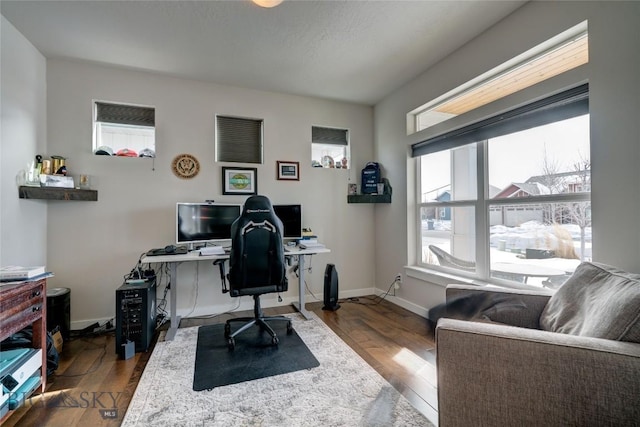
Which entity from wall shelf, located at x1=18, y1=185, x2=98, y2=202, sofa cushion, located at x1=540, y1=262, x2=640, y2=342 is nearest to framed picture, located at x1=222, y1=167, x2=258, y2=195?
wall shelf, located at x1=18, y1=185, x2=98, y2=202

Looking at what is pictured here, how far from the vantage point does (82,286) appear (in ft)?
9.38

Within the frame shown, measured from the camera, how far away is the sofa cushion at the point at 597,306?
1.00 meters

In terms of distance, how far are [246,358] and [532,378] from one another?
1910 mm

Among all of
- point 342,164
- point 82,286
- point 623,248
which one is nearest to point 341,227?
point 342,164

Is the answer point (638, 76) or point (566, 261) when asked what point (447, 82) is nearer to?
point (638, 76)

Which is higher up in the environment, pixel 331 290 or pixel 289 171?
pixel 289 171

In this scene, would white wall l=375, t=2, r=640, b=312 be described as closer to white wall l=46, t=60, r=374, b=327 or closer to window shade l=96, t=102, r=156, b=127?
white wall l=46, t=60, r=374, b=327

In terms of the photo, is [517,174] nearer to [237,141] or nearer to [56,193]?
[237,141]

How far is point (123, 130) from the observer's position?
10.2ft

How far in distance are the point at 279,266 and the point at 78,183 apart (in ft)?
7.38

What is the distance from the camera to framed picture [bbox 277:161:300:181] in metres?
3.59

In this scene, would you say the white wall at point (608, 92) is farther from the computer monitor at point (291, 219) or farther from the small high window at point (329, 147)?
the computer monitor at point (291, 219)

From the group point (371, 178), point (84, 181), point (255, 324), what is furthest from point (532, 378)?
point (84, 181)

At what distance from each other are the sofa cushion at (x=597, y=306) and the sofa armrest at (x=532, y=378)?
80 millimetres
